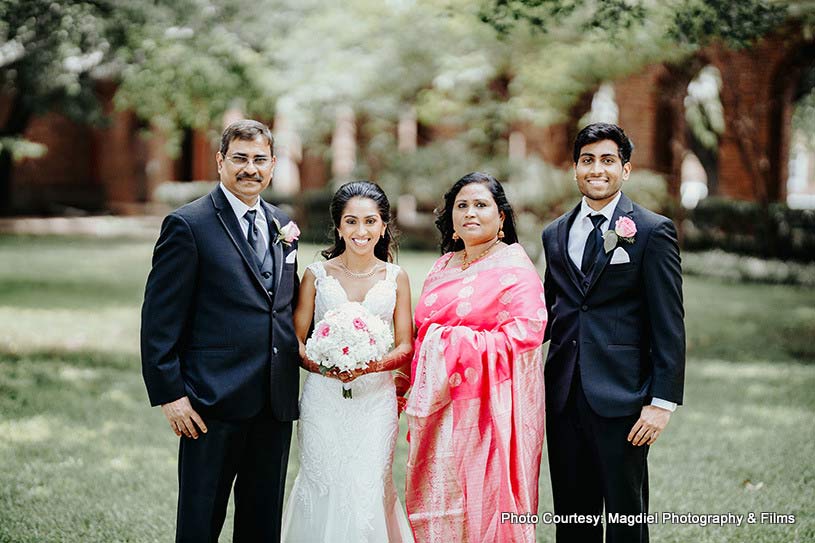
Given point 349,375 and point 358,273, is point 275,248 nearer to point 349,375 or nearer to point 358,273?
point 358,273

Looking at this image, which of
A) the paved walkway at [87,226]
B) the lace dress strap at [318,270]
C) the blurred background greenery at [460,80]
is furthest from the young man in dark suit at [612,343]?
the paved walkway at [87,226]

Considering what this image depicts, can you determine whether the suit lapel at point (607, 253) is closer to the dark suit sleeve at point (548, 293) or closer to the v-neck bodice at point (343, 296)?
the dark suit sleeve at point (548, 293)

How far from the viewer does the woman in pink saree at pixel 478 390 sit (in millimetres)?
3736

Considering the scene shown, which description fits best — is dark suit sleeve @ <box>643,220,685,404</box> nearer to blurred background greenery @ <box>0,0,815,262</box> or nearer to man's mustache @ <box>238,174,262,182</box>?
man's mustache @ <box>238,174,262,182</box>

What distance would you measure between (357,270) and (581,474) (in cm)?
150

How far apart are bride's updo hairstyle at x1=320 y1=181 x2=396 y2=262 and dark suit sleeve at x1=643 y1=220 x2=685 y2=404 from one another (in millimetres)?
1338

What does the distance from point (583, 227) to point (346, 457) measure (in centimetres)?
161

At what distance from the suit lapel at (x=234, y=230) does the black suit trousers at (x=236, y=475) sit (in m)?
0.65

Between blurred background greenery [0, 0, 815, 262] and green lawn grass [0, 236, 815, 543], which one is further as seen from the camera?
blurred background greenery [0, 0, 815, 262]

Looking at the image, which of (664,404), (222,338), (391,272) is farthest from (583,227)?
(222,338)

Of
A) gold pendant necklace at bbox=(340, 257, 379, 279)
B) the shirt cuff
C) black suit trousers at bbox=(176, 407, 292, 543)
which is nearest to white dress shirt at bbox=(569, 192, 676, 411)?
the shirt cuff

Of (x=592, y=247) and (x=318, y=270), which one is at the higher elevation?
(x=592, y=247)

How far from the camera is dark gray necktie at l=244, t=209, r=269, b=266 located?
11.9 feet

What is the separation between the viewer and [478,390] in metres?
3.80
